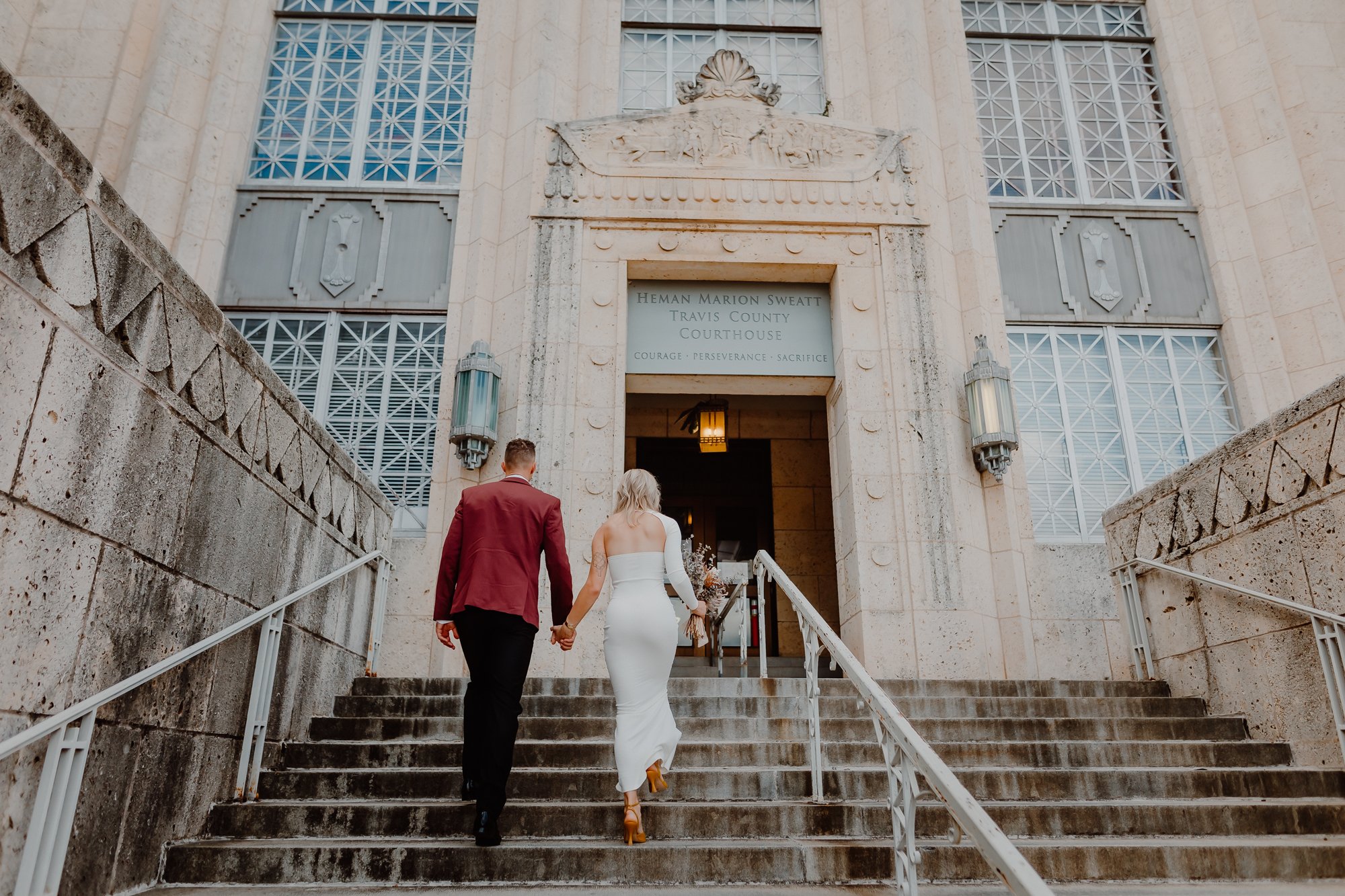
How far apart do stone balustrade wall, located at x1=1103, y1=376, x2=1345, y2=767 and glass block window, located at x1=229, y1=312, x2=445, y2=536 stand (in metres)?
6.47

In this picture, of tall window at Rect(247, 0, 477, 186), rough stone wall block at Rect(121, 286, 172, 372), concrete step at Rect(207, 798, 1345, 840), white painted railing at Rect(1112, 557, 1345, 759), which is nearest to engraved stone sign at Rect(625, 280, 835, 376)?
tall window at Rect(247, 0, 477, 186)

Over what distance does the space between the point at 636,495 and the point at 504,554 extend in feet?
2.32

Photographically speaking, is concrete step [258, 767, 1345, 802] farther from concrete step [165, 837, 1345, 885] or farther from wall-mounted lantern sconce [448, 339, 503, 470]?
wall-mounted lantern sconce [448, 339, 503, 470]

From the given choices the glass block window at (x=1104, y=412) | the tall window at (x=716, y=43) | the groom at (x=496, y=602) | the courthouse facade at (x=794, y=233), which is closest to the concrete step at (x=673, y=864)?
the groom at (x=496, y=602)

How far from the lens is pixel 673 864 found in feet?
12.4

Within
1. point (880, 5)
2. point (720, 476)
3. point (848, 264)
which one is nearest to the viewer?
point (848, 264)

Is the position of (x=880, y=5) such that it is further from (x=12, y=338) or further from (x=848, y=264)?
(x=12, y=338)

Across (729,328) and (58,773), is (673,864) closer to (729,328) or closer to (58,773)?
(58,773)

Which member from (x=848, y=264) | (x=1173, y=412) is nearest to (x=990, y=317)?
(x=848, y=264)

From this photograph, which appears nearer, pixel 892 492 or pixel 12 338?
pixel 12 338

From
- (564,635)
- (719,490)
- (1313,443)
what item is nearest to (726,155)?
(719,490)

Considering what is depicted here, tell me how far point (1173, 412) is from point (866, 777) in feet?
23.0

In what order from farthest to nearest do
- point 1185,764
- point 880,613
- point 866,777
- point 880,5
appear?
point 880,5 < point 880,613 < point 1185,764 < point 866,777

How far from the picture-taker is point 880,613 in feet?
27.1
